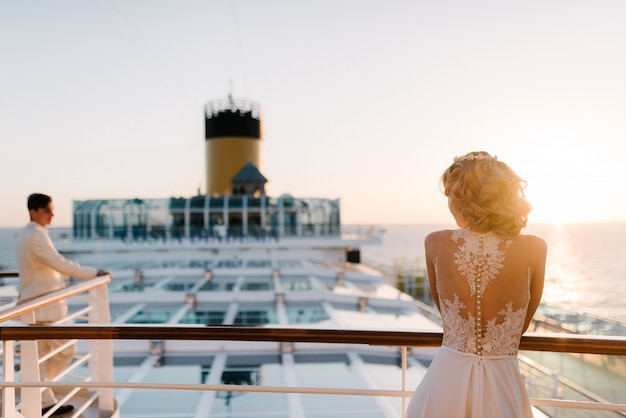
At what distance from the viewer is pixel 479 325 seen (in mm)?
1198

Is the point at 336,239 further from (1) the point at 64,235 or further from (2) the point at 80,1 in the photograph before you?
(2) the point at 80,1

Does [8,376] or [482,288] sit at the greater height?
[482,288]

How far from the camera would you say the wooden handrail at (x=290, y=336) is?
1398 mm

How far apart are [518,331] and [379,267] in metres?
17.1

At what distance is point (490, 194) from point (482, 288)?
0.76ft

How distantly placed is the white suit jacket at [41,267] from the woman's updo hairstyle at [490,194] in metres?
2.07

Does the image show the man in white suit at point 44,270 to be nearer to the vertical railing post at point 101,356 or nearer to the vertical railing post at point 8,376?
the vertical railing post at point 101,356

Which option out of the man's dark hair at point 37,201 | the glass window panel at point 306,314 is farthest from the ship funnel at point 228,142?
the man's dark hair at point 37,201

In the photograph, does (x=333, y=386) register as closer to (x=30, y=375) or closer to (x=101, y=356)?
(x=101, y=356)

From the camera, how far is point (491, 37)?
6.82 m

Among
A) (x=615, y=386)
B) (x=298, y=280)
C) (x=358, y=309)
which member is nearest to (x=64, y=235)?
(x=298, y=280)

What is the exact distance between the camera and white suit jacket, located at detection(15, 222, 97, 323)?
2.51 metres

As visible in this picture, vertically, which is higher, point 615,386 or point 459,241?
point 459,241

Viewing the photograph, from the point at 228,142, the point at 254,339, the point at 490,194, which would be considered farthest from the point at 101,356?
the point at 228,142
